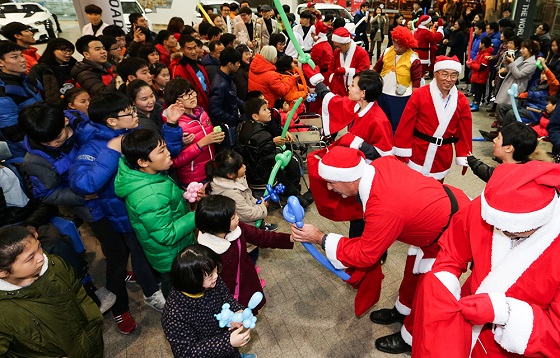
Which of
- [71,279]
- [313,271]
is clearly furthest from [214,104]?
[71,279]

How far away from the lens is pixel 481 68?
697 cm

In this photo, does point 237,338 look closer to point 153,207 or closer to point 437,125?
point 153,207

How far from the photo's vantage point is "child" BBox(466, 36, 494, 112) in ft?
22.8

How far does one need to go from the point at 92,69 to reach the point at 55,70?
0.50 m

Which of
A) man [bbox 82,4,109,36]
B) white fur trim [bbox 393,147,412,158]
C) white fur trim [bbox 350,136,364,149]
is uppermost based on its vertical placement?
man [bbox 82,4,109,36]

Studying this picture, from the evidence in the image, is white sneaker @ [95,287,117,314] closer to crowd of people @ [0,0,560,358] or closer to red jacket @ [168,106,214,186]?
crowd of people @ [0,0,560,358]

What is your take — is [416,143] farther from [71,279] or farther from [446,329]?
[71,279]

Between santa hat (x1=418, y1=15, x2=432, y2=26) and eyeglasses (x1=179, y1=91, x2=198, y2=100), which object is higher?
eyeglasses (x1=179, y1=91, x2=198, y2=100)

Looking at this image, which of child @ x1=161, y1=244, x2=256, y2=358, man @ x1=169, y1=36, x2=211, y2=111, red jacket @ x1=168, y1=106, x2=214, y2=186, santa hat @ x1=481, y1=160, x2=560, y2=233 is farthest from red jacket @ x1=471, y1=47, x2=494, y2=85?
child @ x1=161, y1=244, x2=256, y2=358

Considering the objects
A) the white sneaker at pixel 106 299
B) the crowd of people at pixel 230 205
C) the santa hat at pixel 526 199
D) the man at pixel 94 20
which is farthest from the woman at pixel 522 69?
the man at pixel 94 20

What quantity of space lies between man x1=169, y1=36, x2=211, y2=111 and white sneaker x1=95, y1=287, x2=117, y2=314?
88.6 inches

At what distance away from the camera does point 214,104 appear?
13.1 ft

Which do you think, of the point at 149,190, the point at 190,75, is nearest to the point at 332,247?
the point at 149,190

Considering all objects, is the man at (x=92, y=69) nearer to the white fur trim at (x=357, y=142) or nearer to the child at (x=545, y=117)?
the white fur trim at (x=357, y=142)
